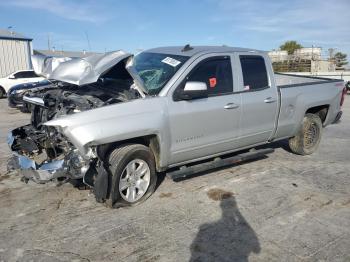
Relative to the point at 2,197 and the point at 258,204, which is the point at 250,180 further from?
the point at 2,197

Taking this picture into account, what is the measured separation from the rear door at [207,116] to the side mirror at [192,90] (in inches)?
3.4

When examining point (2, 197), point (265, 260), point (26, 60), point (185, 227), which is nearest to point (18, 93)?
point (2, 197)

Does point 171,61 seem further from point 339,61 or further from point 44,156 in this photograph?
point 339,61

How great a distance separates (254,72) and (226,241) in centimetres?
299

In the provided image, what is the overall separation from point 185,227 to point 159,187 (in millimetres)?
1268

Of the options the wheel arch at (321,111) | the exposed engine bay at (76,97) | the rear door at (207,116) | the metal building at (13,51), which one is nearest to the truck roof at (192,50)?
the rear door at (207,116)

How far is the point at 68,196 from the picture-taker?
4715mm

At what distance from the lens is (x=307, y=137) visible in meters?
6.91

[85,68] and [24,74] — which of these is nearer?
[85,68]

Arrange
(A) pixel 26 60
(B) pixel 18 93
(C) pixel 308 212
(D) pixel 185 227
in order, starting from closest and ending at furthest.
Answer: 1. (D) pixel 185 227
2. (C) pixel 308 212
3. (B) pixel 18 93
4. (A) pixel 26 60

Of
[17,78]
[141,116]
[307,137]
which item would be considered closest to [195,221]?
[141,116]

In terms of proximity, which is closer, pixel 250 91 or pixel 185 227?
pixel 185 227

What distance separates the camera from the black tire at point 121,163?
411 centimetres

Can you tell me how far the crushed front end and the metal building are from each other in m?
23.4
